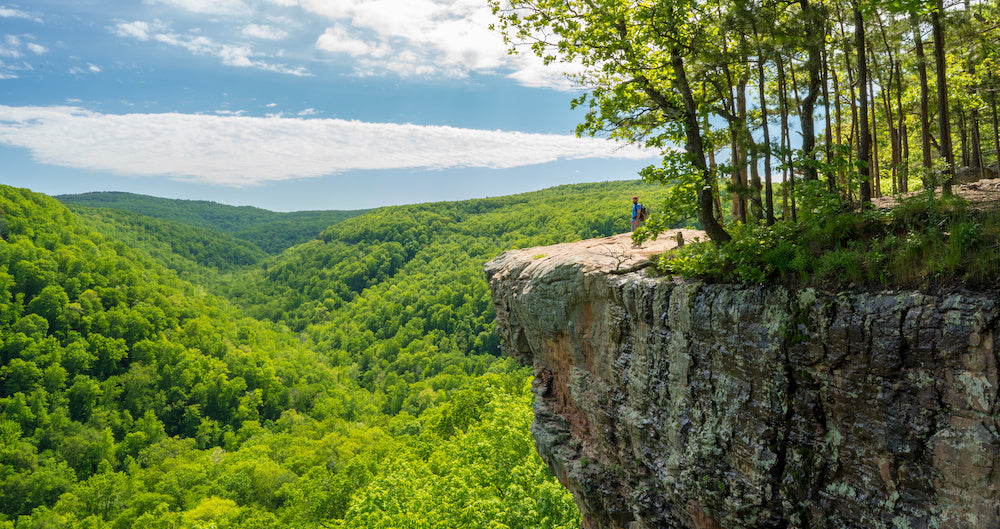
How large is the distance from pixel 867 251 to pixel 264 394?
74.1 meters

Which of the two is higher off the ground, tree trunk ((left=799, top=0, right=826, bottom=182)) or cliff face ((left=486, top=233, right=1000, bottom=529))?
tree trunk ((left=799, top=0, right=826, bottom=182))

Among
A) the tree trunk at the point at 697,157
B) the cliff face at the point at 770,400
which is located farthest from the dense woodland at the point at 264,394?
the tree trunk at the point at 697,157

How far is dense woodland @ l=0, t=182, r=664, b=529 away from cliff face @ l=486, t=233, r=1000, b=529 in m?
7.36

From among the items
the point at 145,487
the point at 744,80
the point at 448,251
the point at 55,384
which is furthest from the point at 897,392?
the point at 448,251

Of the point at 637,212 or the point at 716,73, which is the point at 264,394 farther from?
the point at 716,73

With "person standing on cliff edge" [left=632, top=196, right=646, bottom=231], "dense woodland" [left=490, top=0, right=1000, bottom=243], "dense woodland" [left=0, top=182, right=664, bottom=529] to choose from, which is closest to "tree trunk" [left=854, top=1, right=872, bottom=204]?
"dense woodland" [left=490, top=0, right=1000, bottom=243]

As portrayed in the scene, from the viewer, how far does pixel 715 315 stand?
8.38 meters

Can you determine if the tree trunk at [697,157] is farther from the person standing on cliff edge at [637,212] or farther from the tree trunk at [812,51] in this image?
the person standing on cliff edge at [637,212]

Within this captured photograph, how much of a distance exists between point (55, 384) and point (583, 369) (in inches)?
2823

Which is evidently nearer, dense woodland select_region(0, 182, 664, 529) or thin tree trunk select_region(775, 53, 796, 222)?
thin tree trunk select_region(775, 53, 796, 222)

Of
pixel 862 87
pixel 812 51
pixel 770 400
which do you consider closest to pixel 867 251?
pixel 770 400

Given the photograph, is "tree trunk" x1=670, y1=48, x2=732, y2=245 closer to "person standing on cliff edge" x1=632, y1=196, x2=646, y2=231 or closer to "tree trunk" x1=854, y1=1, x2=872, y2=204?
"tree trunk" x1=854, y1=1, x2=872, y2=204

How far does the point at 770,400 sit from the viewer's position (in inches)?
305

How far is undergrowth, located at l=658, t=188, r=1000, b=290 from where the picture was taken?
241 inches
